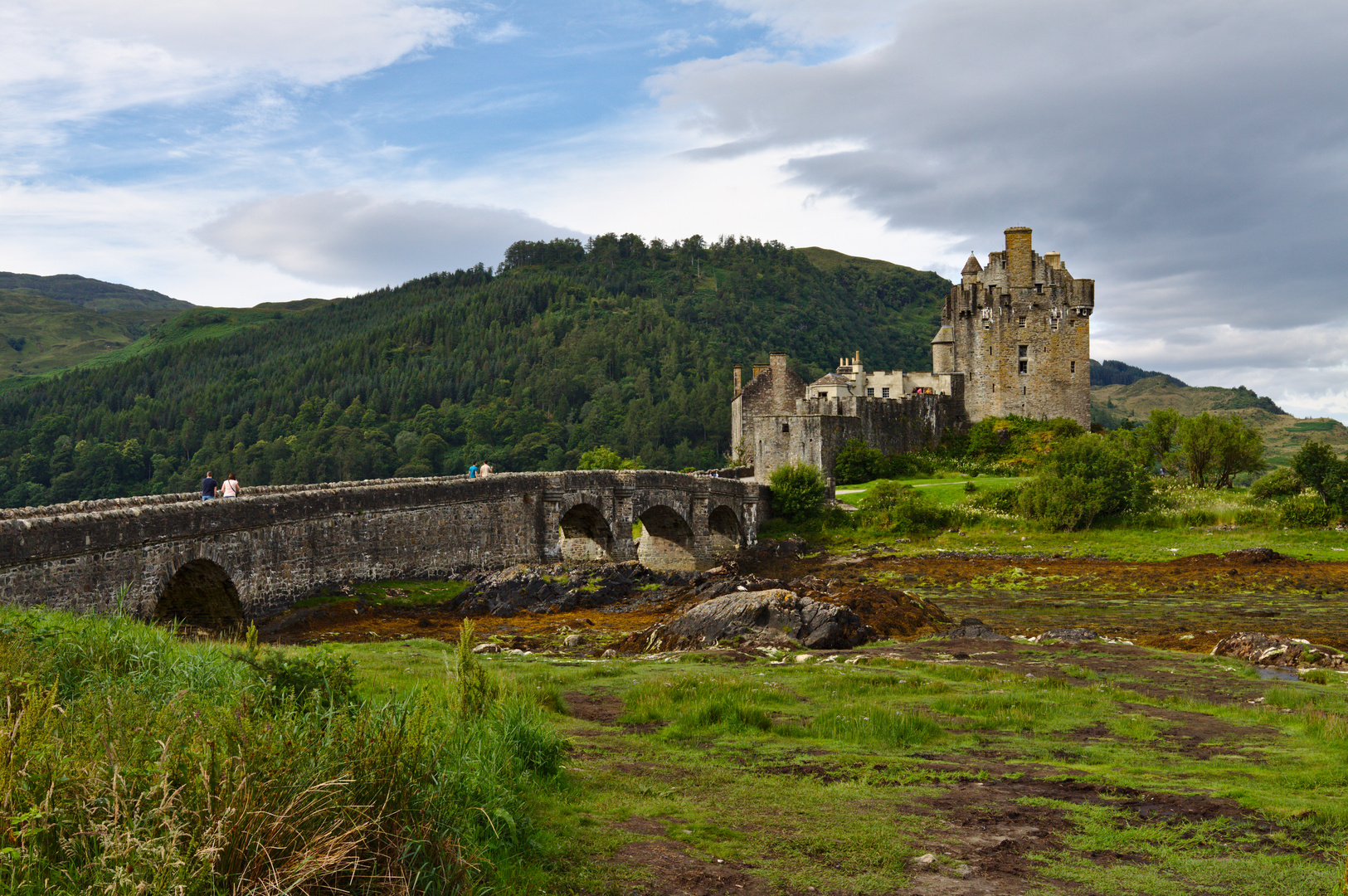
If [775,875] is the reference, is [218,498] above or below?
above

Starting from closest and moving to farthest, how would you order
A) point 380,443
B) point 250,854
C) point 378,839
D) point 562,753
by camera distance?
point 250,854 → point 378,839 → point 562,753 → point 380,443

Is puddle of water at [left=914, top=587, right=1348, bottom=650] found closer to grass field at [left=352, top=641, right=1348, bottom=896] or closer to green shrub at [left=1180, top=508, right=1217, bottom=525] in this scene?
grass field at [left=352, top=641, right=1348, bottom=896]

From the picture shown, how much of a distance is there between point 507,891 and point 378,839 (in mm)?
868

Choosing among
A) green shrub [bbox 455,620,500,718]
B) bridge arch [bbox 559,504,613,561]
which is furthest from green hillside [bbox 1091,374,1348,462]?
green shrub [bbox 455,620,500,718]

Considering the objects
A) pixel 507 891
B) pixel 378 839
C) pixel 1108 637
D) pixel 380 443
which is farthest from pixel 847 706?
pixel 380 443

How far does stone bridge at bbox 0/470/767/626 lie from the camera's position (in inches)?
664

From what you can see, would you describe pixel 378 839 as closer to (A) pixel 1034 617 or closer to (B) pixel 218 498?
(B) pixel 218 498

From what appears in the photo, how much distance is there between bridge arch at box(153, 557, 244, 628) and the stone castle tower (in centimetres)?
5480

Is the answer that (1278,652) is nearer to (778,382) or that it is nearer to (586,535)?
(586,535)

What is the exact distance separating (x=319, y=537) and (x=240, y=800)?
22.6 meters

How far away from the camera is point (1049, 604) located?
30.1 m

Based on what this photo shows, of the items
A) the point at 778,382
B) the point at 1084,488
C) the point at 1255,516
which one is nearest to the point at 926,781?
the point at 1084,488

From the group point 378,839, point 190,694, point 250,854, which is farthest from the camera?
point 190,694

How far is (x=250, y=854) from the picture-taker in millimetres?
4398
